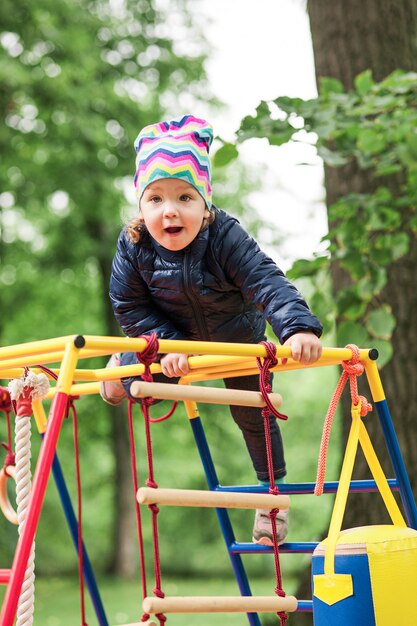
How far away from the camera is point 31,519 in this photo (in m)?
1.73

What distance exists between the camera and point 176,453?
49.1 feet

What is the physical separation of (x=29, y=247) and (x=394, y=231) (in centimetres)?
874

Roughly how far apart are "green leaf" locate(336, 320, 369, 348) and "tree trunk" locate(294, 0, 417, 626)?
0.66 metres

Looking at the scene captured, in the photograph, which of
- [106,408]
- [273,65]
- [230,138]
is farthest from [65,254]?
[230,138]

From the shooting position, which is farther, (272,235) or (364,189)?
(272,235)

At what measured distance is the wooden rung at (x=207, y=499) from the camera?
1.92 m

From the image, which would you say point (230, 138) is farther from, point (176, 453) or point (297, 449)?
point (297, 449)

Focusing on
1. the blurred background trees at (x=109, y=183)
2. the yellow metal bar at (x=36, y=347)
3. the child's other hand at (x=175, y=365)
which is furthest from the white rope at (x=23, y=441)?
the blurred background trees at (x=109, y=183)

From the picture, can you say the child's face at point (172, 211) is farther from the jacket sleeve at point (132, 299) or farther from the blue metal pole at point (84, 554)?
the blue metal pole at point (84, 554)

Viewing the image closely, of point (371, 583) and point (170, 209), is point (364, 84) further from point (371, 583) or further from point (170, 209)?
point (371, 583)

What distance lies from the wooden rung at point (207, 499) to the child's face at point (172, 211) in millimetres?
795

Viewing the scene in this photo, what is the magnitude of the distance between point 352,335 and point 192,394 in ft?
5.51

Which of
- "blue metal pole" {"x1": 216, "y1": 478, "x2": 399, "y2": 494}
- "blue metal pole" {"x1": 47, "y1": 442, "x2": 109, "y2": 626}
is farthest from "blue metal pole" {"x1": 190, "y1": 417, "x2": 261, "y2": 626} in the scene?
"blue metal pole" {"x1": 47, "y1": 442, "x2": 109, "y2": 626}

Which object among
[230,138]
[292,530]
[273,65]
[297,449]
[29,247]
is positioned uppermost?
[273,65]
